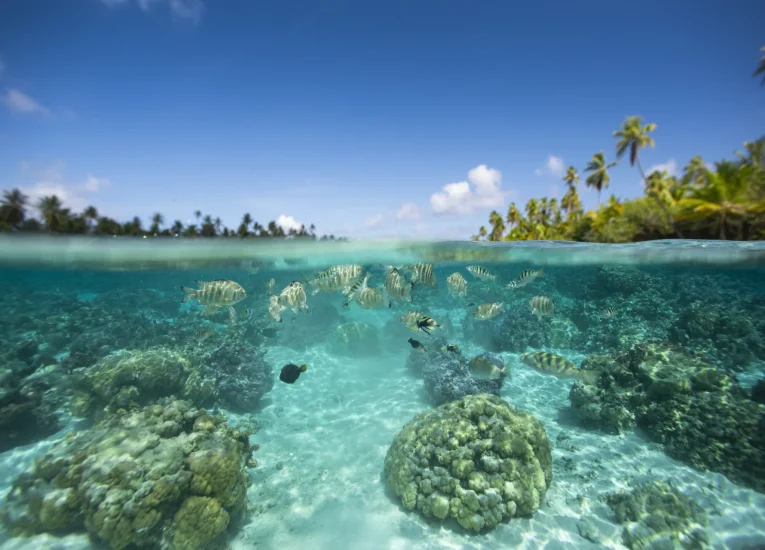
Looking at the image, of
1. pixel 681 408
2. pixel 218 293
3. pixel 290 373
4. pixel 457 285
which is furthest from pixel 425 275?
pixel 681 408

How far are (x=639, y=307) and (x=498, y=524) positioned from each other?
1458 centimetres

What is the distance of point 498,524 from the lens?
5.94 metres

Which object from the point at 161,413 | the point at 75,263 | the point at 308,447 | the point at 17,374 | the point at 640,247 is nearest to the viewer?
the point at 161,413

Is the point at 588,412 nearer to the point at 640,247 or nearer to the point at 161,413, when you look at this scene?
the point at 161,413

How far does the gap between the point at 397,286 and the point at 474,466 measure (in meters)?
3.69

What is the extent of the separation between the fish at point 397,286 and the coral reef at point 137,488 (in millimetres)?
4275

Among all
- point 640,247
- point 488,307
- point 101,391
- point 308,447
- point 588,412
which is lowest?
point 308,447

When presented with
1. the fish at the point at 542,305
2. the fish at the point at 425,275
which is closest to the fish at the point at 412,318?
the fish at the point at 425,275

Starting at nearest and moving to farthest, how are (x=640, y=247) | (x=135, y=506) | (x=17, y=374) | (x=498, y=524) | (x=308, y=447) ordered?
1. (x=135, y=506)
2. (x=498, y=524)
3. (x=308, y=447)
4. (x=17, y=374)
5. (x=640, y=247)

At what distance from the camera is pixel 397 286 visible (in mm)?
6645

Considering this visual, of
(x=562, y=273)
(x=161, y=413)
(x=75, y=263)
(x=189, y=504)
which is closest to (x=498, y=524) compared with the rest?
(x=189, y=504)

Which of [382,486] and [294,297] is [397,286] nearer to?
[294,297]

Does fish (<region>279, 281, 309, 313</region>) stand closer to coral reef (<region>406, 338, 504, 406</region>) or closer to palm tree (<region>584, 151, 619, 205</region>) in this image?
coral reef (<region>406, 338, 504, 406</region>)

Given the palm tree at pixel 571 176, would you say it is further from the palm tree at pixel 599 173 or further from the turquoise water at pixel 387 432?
the turquoise water at pixel 387 432
